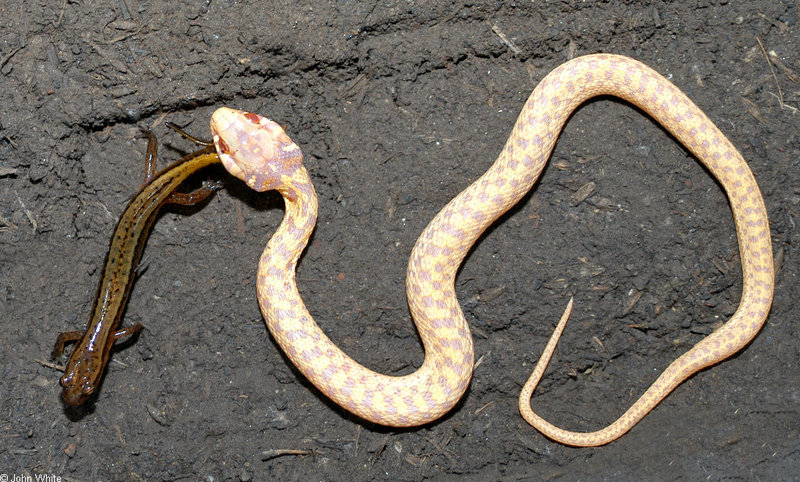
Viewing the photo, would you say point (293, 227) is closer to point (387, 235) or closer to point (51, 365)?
point (387, 235)

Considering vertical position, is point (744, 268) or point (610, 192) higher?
point (610, 192)

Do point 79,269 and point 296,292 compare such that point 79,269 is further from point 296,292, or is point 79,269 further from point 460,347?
point 460,347

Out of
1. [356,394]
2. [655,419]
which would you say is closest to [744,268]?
[655,419]

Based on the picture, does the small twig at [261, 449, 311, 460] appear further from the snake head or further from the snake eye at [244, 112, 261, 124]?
the snake eye at [244, 112, 261, 124]

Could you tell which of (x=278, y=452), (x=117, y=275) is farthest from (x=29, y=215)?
(x=278, y=452)

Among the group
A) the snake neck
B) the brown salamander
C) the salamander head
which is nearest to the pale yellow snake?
the snake neck

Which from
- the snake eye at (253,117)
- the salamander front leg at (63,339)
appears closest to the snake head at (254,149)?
the snake eye at (253,117)
